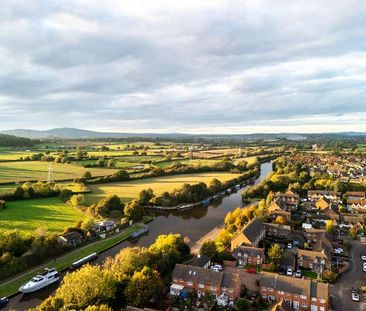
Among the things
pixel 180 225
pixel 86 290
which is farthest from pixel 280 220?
pixel 86 290

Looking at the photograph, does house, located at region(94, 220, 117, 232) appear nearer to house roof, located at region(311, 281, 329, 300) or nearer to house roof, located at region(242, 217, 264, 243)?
house roof, located at region(242, 217, 264, 243)

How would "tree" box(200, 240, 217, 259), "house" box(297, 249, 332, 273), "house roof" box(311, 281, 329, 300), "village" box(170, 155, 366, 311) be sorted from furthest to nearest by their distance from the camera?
"tree" box(200, 240, 217, 259), "house" box(297, 249, 332, 273), "village" box(170, 155, 366, 311), "house roof" box(311, 281, 329, 300)

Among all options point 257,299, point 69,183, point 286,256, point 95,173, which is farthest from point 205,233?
point 95,173

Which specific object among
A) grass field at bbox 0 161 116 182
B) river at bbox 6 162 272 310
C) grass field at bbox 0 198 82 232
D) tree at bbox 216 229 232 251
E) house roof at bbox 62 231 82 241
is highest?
grass field at bbox 0 161 116 182

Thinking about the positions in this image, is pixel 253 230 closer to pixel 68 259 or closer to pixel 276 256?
pixel 276 256

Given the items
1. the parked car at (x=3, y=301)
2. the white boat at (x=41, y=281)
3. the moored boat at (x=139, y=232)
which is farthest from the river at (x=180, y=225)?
the moored boat at (x=139, y=232)

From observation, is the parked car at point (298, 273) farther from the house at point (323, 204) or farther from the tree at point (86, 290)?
the house at point (323, 204)

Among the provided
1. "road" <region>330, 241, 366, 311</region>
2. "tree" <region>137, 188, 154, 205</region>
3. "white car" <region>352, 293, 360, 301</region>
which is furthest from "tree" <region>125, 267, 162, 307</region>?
"tree" <region>137, 188, 154, 205</region>

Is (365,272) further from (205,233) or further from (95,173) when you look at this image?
(95,173)
